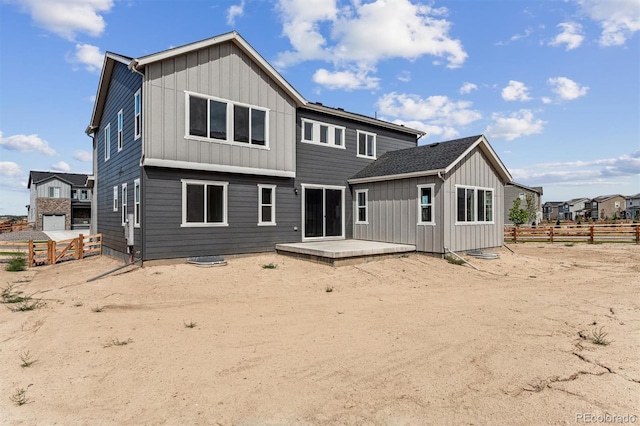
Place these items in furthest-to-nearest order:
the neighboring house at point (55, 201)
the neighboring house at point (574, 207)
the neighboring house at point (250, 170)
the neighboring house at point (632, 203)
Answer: the neighboring house at point (574, 207)
the neighboring house at point (632, 203)
the neighboring house at point (55, 201)
the neighboring house at point (250, 170)

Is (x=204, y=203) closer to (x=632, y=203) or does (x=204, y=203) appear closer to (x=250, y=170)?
(x=250, y=170)

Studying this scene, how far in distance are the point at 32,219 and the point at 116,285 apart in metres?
50.0

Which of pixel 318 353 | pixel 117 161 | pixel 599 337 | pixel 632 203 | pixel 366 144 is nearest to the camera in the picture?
pixel 318 353

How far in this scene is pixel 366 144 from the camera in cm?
1781

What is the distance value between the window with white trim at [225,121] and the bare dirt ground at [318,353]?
5.32 meters

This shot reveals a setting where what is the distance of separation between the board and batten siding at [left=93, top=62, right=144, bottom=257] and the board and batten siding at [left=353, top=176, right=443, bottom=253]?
9.55 m

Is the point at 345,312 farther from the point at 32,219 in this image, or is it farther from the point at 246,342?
the point at 32,219

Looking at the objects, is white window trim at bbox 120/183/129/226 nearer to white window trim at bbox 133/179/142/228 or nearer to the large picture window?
white window trim at bbox 133/179/142/228

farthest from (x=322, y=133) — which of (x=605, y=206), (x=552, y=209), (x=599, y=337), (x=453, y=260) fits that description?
(x=552, y=209)

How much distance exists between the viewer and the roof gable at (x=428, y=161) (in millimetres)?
13523

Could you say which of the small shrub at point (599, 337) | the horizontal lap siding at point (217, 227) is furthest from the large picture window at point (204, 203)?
the small shrub at point (599, 337)

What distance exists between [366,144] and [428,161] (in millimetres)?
4312

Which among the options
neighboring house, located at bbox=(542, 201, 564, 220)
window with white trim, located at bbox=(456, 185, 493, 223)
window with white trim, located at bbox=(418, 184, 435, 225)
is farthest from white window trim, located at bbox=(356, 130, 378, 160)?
neighboring house, located at bbox=(542, 201, 564, 220)

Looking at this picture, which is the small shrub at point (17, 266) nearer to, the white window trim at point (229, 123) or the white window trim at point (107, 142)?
the white window trim at point (107, 142)
